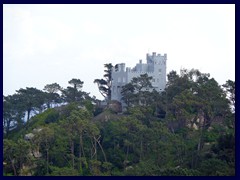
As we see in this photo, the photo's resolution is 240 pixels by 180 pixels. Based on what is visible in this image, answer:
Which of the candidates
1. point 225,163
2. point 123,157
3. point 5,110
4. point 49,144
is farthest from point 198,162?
point 5,110

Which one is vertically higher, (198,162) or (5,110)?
(5,110)

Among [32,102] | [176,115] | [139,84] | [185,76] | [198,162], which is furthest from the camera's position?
[32,102]

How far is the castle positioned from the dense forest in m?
2.50

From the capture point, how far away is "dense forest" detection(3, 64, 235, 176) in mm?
21031

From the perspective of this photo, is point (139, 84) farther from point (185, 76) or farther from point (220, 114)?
point (220, 114)

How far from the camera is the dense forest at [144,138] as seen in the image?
2103 cm

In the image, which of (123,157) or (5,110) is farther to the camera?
(5,110)

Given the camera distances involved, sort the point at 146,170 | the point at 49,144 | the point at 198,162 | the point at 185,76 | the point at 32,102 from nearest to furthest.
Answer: the point at 146,170 → the point at 198,162 → the point at 49,144 → the point at 185,76 → the point at 32,102

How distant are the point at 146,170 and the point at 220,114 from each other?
7.25 meters

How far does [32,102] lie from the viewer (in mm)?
34156

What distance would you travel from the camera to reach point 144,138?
23.3 m

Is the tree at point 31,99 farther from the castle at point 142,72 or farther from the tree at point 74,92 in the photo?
the castle at point 142,72

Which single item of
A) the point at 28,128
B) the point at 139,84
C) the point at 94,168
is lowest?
the point at 94,168

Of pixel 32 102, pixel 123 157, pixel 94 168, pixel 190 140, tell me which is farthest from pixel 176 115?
pixel 32 102
